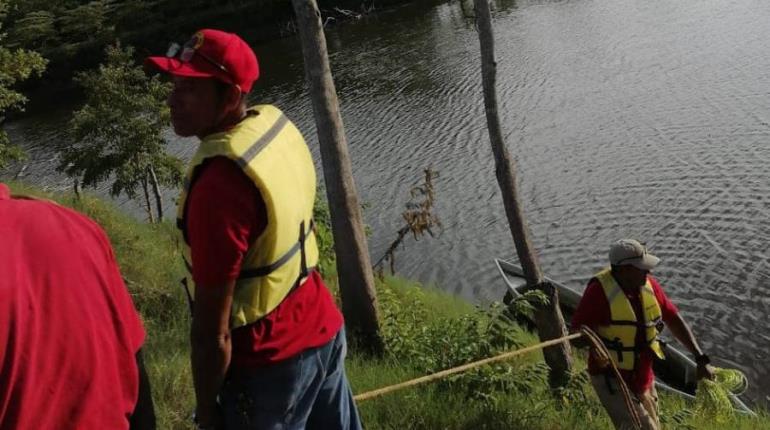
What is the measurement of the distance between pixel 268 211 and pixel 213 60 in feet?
1.81

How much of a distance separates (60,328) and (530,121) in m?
19.9

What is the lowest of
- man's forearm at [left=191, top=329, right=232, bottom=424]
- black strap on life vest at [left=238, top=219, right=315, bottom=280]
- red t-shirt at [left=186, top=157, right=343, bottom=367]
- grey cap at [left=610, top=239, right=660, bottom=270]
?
grey cap at [left=610, top=239, right=660, bottom=270]

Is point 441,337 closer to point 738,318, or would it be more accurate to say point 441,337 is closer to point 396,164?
point 738,318

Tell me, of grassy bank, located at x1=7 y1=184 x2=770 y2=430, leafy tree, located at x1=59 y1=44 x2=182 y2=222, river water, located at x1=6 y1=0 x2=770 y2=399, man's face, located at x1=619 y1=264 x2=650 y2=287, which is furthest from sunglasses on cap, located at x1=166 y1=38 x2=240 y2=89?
Result: leafy tree, located at x1=59 y1=44 x2=182 y2=222

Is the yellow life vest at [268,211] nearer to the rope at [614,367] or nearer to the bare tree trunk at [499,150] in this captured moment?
the rope at [614,367]

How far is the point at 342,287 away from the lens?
6.79 meters

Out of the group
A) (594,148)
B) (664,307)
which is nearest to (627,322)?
(664,307)

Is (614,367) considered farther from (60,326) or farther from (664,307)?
(60,326)

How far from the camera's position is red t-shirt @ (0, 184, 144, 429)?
138 cm

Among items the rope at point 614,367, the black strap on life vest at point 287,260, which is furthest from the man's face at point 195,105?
the rope at point 614,367

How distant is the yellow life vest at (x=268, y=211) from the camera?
2184 millimetres

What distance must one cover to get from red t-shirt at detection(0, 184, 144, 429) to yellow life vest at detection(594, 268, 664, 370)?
4052 millimetres

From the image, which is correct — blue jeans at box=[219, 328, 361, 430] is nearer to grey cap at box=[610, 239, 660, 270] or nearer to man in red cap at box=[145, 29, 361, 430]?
man in red cap at box=[145, 29, 361, 430]

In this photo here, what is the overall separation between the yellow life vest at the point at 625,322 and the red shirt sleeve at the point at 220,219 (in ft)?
11.7
